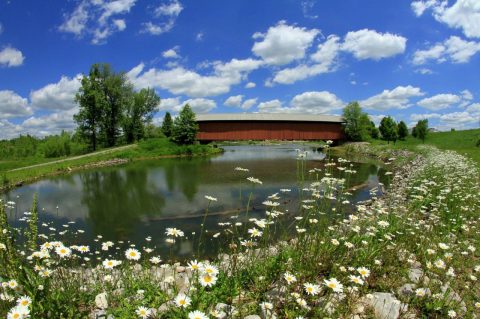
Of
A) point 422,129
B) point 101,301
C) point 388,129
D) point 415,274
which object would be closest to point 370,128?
point 388,129

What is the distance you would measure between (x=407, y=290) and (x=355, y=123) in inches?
2072

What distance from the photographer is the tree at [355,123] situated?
5194 centimetres

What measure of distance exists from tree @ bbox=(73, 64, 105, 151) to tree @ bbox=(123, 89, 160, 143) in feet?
19.2

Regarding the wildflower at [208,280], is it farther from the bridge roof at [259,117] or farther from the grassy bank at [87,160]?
the bridge roof at [259,117]

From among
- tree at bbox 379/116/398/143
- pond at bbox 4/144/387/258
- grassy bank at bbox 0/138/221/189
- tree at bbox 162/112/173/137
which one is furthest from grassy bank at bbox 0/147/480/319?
tree at bbox 379/116/398/143

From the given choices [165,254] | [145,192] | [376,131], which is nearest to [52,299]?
[165,254]

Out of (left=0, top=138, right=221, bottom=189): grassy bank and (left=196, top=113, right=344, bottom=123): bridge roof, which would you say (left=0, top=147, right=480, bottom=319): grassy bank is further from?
(left=196, top=113, right=344, bottom=123): bridge roof

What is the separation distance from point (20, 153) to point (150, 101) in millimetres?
34715

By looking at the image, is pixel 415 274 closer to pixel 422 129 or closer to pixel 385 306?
pixel 385 306

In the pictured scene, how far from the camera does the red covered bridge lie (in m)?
49.0

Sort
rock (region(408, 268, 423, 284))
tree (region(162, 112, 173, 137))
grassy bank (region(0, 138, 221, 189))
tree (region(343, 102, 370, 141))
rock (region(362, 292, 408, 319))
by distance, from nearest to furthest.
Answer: rock (region(362, 292, 408, 319)), rock (region(408, 268, 423, 284)), grassy bank (region(0, 138, 221, 189)), tree (region(343, 102, 370, 141)), tree (region(162, 112, 173, 137))

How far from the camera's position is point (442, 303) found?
11.2ft

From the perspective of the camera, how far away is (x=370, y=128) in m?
66.2

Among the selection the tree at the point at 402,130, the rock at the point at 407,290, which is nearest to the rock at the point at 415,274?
the rock at the point at 407,290
